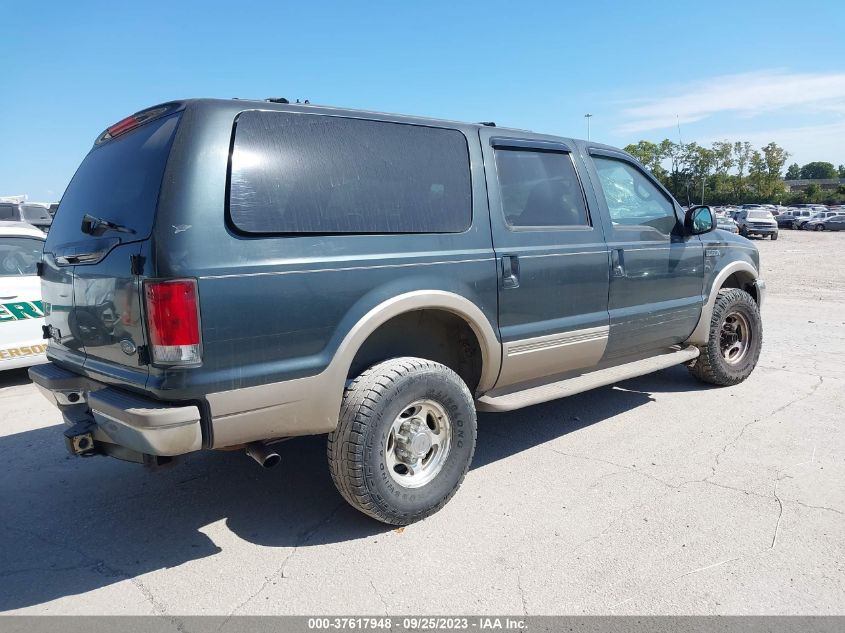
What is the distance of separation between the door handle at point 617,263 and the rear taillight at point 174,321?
290cm

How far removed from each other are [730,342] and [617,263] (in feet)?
7.11

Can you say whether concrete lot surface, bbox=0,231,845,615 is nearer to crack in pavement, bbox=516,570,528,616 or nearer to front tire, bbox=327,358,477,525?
crack in pavement, bbox=516,570,528,616

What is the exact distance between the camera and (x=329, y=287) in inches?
114

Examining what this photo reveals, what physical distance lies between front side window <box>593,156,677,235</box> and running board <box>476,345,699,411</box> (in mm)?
1023

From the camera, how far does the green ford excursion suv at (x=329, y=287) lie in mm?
2617

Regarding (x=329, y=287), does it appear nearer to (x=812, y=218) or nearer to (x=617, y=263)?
(x=617, y=263)

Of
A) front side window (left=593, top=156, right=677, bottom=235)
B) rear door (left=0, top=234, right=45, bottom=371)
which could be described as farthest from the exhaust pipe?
rear door (left=0, top=234, right=45, bottom=371)

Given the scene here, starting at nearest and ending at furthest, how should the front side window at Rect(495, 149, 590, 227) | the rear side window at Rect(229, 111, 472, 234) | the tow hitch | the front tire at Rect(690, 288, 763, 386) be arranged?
the rear side window at Rect(229, 111, 472, 234) < the tow hitch < the front side window at Rect(495, 149, 590, 227) < the front tire at Rect(690, 288, 763, 386)

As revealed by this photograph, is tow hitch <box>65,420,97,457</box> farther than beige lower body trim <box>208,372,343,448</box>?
Yes

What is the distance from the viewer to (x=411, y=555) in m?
2.96

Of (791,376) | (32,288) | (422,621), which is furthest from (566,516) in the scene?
(32,288)

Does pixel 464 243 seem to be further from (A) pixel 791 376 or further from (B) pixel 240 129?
(A) pixel 791 376

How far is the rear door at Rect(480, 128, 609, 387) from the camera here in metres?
3.72

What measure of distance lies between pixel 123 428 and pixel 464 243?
77.8 inches
